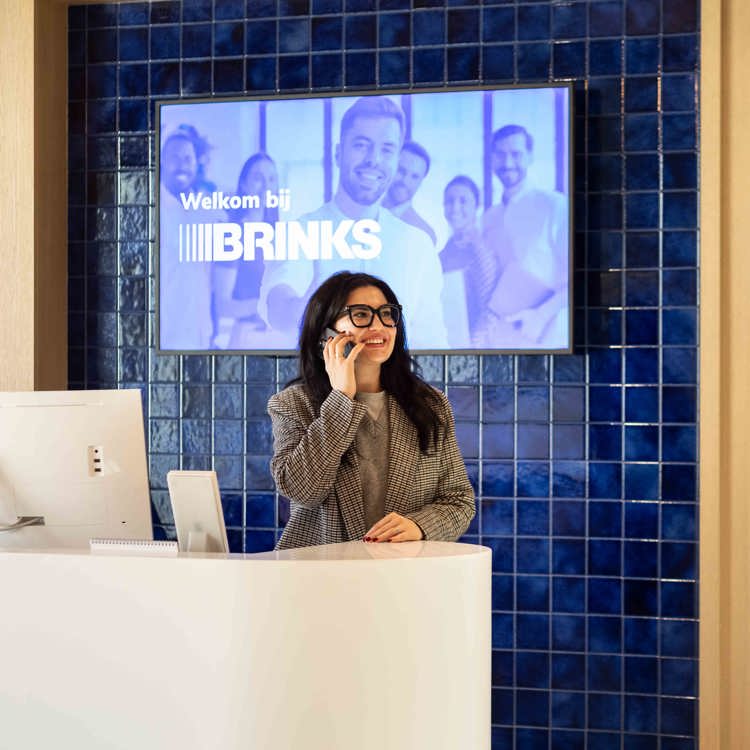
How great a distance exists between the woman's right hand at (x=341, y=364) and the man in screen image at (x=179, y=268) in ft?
4.22

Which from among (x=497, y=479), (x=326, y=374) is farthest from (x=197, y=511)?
(x=497, y=479)

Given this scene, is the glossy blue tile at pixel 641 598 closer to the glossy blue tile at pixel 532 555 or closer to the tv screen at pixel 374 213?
the glossy blue tile at pixel 532 555

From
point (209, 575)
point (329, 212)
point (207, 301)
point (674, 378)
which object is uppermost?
point (329, 212)

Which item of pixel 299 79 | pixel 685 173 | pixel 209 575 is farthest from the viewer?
pixel 299 79

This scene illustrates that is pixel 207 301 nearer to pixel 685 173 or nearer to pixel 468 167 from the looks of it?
pixel 468 167

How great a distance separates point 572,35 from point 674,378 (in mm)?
1214

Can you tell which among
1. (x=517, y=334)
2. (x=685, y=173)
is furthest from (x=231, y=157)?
(x=685, y=173)

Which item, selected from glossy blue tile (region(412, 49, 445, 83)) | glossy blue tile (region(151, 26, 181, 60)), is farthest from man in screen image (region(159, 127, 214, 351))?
glossy blue tile (region(412, 49, 445, 83))

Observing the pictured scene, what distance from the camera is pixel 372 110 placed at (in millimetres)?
3594

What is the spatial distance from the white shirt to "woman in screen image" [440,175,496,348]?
41 mm

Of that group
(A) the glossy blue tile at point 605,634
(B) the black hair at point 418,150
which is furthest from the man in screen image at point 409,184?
(A) the glossy blue tile at point 605,634

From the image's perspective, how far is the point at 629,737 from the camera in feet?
11.4

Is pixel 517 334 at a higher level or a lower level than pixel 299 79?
lower

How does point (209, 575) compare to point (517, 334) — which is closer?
point (209, 575)
